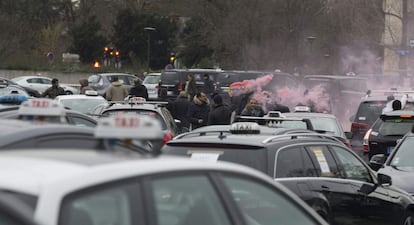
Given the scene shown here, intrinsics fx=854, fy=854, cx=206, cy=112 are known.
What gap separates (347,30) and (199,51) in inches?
756

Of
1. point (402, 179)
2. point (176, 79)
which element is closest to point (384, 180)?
point (402, 179)

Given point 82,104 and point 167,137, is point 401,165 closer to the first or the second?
point 167,137

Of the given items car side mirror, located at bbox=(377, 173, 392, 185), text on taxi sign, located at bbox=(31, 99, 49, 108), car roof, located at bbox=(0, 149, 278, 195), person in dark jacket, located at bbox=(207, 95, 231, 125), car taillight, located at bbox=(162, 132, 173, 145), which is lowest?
car side mirror, located at bbox=(377, 173, 392, 185)

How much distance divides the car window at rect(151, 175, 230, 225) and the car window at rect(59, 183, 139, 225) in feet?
0.96

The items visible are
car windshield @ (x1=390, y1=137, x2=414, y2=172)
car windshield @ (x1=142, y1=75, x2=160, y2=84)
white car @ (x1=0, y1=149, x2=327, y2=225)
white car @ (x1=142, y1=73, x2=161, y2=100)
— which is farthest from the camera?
car windshield @ (x1=142, y1=75, x2=160, y2=84)

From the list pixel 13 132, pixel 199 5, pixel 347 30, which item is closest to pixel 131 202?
pixel 13 132

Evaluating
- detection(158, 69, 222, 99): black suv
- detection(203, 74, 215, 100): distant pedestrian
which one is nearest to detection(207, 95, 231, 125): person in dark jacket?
detection(203, 74, 215, 100): distant pedestrian

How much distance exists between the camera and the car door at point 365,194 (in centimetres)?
873

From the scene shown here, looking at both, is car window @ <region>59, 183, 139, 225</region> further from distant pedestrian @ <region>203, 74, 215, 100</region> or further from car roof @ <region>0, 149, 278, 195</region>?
distant pedestrian @ <region>203, 74, 215, 100</region>

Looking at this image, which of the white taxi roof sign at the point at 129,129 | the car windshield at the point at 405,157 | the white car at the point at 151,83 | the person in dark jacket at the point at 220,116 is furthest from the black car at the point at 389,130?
the white car at the point at 151,83

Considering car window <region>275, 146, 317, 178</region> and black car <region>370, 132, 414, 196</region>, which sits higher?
car window <region>275, 146, 317, 178</region>

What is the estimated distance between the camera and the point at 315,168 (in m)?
8.31

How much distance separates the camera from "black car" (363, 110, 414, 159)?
52.9ft

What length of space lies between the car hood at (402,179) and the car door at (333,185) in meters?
2.17
